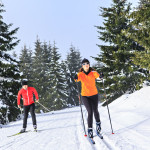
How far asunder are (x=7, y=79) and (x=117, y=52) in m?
11.4

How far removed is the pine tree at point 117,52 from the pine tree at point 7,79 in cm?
946

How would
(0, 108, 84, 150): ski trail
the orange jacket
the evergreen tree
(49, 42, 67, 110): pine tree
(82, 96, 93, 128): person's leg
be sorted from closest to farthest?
(0, 108, 84, 150): ski trail < (82, 96, 93, 128): person's leg < the orange jacket < the evergreen tree < (49, 42, 67, 110): pine tree

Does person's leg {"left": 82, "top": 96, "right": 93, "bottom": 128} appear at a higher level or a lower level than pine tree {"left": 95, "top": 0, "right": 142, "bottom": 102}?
lower

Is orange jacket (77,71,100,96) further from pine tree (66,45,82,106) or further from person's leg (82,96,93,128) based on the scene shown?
pine tree (66,45,82,106)

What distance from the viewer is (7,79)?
1371 centimetres

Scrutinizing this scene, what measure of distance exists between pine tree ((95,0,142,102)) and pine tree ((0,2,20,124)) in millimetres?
9461

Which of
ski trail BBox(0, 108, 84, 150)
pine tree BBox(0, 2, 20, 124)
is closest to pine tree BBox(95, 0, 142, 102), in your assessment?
pine tree BBox(0, 2, 20, 124)

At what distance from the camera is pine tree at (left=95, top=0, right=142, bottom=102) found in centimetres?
1599

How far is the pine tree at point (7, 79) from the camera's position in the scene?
44.2 ft

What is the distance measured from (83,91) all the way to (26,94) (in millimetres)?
3294

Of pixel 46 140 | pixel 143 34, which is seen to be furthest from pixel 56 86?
pixel 46 140

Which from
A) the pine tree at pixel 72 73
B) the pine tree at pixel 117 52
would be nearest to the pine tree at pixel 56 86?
the pine tree at pixel 72 73

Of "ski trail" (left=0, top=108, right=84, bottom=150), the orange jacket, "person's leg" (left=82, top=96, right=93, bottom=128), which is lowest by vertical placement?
"ski trail" (left=0, top=108, right=84, bottom=150)

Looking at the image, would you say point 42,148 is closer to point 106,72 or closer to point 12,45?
point 12,45
